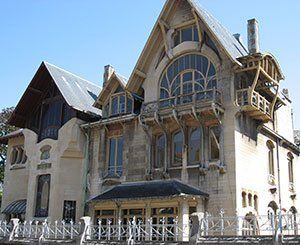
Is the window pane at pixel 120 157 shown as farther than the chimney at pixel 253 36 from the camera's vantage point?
Yes

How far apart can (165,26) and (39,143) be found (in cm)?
1194

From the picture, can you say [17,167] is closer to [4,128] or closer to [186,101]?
[4,128]

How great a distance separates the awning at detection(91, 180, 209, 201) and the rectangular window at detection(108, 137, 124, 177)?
133 cm

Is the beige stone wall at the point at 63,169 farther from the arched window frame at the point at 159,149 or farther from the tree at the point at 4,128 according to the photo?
the tree at the point at 4,128

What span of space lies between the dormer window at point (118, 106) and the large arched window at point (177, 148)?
4080 millimetres

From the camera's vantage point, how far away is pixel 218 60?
947 inches

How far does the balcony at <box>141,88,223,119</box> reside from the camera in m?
22.6

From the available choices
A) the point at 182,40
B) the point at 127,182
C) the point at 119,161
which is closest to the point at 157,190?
the point at 127,182

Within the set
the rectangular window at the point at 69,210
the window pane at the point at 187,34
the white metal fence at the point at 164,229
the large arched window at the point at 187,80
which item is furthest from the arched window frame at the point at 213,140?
the rectangular window at the point at 69,210

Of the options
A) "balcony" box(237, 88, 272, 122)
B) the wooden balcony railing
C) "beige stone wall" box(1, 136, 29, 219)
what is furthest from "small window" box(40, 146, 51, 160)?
"balcony" box(237, 88, 272, 122)

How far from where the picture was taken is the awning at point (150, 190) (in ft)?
71.9

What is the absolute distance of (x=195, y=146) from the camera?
2383 cm

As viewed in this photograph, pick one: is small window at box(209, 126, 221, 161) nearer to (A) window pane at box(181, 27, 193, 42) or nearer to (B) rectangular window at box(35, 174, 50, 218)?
(A) window pane at box(181, 27, 193, 42)

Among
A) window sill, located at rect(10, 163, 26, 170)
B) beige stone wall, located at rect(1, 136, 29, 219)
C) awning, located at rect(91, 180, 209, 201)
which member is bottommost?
awning, located at rect(91, 180, 209, 201)
